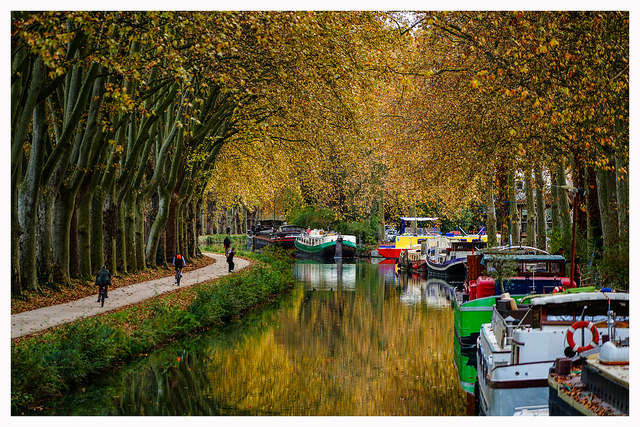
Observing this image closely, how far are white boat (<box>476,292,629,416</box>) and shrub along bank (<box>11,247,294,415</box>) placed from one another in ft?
27.8

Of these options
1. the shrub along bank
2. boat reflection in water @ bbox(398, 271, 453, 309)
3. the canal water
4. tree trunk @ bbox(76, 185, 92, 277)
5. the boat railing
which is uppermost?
tree trunk @ bbox(76, 185, 92, 277)

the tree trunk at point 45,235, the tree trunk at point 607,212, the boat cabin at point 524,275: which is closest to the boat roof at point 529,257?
the boat cabin at point 524,275

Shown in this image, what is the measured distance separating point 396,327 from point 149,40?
1506cm

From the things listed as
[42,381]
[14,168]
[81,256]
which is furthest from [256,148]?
[42,381]

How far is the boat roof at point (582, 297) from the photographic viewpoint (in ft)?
49.1

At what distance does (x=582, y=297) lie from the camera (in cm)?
1512

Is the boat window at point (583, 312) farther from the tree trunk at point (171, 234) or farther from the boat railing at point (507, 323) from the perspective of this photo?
the tree trunk at point (171, 234)

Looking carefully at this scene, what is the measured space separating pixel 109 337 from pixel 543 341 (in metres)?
9.98

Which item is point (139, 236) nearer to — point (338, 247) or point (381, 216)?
point (338, 247)

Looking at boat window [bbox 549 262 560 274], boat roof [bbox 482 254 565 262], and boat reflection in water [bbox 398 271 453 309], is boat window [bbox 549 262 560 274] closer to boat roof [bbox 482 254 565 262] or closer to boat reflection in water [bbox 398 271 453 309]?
boat roof [bbox 482 254 565 262]

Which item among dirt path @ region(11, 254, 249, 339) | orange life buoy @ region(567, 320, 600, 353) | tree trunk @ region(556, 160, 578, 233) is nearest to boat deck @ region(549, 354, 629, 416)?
orange life buoy @ region(567, 320, 600, 353)

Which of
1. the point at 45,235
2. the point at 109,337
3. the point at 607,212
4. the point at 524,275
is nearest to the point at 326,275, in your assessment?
the point at 524,275

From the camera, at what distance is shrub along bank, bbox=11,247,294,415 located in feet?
47.9

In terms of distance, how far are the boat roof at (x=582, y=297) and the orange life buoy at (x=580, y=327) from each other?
0.47 metres
